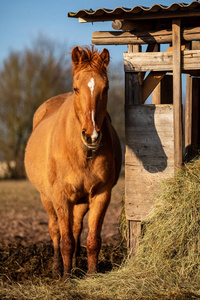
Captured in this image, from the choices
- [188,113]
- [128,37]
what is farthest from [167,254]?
[128,37]

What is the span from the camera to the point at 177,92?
194 inches

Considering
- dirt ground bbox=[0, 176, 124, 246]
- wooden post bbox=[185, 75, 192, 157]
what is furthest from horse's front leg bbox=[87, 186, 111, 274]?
wooden post bbox=[185, 75, 192, 157]

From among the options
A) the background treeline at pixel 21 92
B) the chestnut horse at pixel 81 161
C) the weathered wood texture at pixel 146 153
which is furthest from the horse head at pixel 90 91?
the background treeline at pixel 21 92

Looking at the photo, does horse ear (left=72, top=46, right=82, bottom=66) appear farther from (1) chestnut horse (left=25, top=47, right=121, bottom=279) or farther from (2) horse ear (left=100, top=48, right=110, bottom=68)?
(2) horse ear (left=100, top=48, right=110, bottom=68)

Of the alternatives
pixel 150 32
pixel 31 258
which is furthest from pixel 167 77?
pixel 31 258

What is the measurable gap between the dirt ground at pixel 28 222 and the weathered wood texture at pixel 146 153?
83 cm

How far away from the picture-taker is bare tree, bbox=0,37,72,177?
21.2 meters

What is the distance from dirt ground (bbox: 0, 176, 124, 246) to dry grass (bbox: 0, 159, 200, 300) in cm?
127

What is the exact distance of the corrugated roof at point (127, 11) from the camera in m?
4.67

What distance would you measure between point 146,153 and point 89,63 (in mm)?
1422

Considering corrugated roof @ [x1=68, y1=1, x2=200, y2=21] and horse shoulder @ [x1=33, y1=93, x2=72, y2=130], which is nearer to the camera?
corrugated roof @ [x1=68, y1=1, x2=200, y2=21]

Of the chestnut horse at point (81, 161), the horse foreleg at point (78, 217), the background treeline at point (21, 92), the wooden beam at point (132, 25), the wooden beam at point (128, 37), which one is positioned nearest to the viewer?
the chestnut horse at point (81, 161)

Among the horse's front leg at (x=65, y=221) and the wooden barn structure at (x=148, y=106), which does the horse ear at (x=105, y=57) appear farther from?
the horse's front leg at (x=65, y=221)

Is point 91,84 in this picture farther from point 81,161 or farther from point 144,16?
point 144,16
